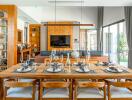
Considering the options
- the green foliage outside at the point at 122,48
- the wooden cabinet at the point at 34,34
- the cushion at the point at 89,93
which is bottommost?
the cushion at the point at 89,93

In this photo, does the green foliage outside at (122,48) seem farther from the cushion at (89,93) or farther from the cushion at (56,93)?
the cushion at (56,93)

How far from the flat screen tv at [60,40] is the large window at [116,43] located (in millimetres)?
2604

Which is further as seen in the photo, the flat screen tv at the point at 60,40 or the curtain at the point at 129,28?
the flat screen tv at the point at 60,40

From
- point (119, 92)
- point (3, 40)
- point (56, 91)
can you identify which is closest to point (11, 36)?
point (3, 40)

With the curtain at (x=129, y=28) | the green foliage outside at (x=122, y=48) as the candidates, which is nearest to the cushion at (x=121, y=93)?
the curtain at (x=129, y=28)

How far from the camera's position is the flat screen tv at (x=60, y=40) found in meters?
11.7

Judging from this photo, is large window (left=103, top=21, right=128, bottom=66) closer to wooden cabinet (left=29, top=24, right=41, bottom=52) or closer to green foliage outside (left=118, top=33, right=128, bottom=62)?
green foliage outside (left=118, top=33, right=128, bottom=62)

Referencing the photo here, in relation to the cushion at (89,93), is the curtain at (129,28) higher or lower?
higher

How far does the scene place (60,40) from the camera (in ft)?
38.3

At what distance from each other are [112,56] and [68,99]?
6.41 m

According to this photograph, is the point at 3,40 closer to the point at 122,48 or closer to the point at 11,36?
the point at 11,36

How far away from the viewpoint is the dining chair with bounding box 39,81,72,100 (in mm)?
2529

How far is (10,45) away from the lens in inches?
248

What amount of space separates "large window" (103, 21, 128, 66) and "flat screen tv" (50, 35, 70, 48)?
2.60 metres
